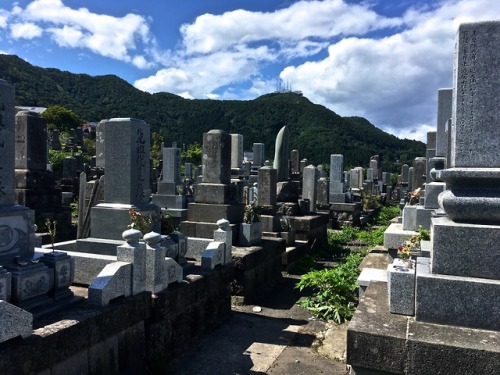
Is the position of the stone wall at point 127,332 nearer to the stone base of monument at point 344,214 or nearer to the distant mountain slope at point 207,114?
the stone base of monument at point 344,214

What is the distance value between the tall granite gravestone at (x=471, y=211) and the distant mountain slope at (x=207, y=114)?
65.9 m

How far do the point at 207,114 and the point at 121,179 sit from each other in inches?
3682

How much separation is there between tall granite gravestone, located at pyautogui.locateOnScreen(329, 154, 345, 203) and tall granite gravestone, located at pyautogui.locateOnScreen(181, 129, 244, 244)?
956 cm

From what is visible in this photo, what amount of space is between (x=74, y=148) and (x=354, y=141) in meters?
56.9

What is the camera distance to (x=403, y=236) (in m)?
6.92

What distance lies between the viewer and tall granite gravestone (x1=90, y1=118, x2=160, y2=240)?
19.7 ft

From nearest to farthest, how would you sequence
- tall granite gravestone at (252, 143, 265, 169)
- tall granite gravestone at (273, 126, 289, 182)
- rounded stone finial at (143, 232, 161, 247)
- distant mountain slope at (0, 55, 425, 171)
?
rounded stone finial at (143, 232, 161, 247)
tall granite gravestone at (273, 126, 289, 182)
tall granite gravestone at (252, 143, 265, 169)
distant mountain slope at (0, 55, 425, 171)

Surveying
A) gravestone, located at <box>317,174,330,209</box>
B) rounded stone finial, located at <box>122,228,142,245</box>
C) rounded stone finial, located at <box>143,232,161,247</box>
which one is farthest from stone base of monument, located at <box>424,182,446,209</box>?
gravestone, located at <box>317,174,330,209</box>

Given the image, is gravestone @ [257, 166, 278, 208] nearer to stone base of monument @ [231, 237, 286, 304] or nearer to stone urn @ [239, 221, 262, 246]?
stone base of monument @ [231, 237, 286, 304]

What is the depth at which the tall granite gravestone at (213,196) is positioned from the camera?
8.30 m

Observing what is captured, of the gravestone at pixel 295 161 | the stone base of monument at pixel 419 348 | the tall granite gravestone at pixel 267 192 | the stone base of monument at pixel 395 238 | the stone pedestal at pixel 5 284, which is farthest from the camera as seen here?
the gravestone at pixel 295 161

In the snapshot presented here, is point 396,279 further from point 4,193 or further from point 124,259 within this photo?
point 4,193

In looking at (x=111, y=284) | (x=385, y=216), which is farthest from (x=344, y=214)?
(x=111, y=284)

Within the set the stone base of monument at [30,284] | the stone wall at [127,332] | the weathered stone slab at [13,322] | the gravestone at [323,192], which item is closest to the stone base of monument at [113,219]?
the stone wall at [127,332]
